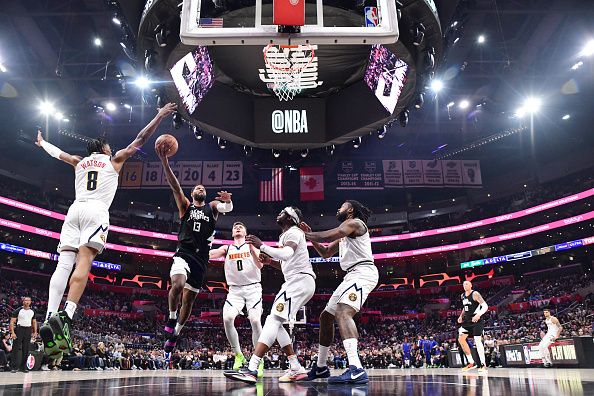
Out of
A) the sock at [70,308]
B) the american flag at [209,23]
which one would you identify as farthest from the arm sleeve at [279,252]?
the american flag at [209,23]

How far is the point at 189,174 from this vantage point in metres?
25.6

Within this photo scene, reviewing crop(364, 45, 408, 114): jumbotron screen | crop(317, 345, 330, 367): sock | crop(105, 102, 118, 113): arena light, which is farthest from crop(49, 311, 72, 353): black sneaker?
crop(105, 102, 118, 113): arena light

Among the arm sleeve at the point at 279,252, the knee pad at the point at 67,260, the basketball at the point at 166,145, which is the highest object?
the basketball at the point at 166,145

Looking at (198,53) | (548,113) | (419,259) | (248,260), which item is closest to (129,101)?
(198,53)

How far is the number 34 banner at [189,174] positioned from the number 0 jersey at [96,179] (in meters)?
20.1

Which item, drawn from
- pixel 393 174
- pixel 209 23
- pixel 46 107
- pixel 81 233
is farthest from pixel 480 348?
pixel 46 107

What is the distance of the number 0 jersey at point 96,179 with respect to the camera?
188 inches

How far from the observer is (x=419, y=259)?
40594 millimetres

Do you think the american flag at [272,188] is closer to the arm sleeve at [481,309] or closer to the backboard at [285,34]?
the arm sleeve at [481,309]

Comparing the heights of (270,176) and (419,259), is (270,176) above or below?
above

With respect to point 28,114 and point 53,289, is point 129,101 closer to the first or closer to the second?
point 28,114

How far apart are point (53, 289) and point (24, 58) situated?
1928 cm

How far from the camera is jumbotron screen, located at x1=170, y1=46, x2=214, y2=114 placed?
990 cm

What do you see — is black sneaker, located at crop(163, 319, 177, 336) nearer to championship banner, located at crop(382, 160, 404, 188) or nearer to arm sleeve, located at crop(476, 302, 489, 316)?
arm sleeve, located at crop(476, 302, 489, 316)
